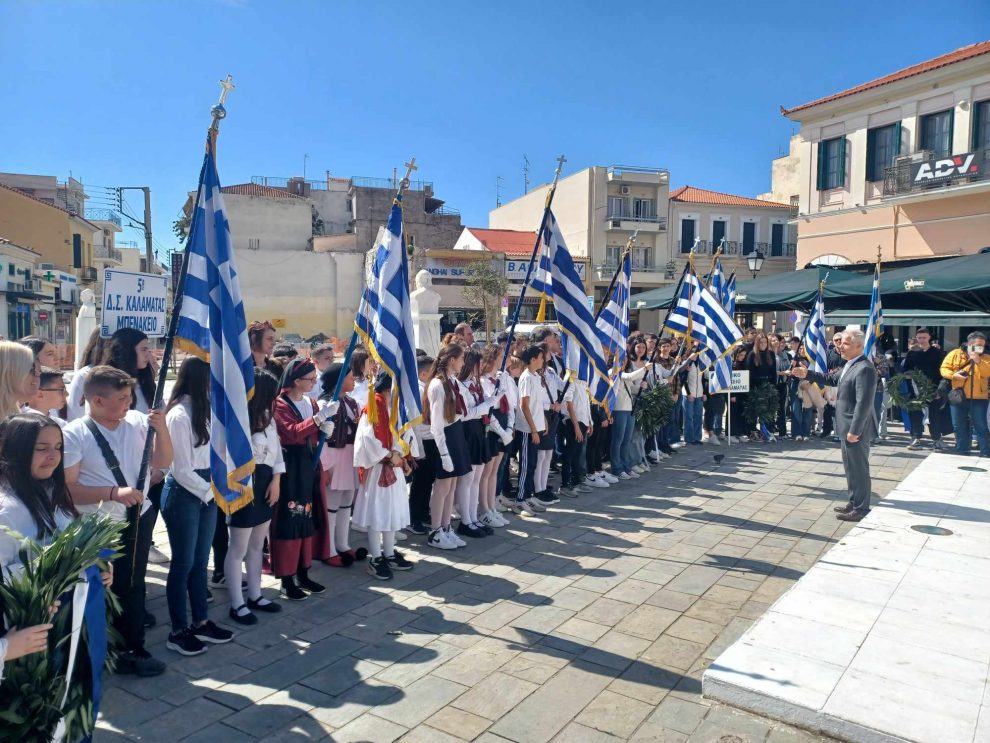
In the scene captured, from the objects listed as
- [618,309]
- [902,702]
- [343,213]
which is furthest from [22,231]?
[902,702]

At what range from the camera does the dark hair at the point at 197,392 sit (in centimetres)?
465

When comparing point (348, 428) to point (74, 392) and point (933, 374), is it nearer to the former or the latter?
point (74, 392)

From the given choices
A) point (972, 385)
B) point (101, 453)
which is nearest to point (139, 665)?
point (101, 453)

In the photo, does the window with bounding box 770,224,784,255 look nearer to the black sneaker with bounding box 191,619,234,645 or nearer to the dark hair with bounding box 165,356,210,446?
the dark hair with bounding box 165,356,210,446

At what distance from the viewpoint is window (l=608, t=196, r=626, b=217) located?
4625 cm

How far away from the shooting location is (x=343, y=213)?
50.9m

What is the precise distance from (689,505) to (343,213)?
4616cm

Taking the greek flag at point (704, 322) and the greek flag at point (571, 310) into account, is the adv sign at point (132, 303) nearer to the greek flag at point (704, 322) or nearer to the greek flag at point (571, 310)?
the greek flag at point (571, 310)

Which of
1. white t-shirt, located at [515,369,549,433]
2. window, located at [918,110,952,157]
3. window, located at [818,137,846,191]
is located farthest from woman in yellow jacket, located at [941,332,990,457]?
window, located at [818,137,846,191]

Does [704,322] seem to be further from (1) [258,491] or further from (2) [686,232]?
(2) [686,232]

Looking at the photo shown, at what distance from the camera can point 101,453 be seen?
4027 mm

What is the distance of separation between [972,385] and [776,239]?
37.3 meters

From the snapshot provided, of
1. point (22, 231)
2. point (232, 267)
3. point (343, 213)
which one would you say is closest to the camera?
point (232, 267)

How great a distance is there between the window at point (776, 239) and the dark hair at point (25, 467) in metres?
48.1
